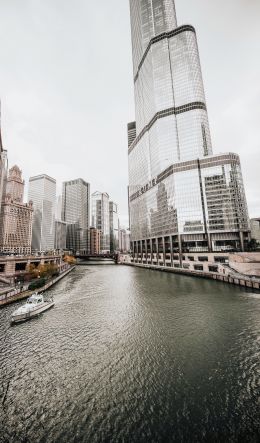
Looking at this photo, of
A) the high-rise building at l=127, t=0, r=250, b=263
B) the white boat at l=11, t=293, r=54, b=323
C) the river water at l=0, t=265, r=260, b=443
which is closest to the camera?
the river water at l=0, t=265, r=260, b=443

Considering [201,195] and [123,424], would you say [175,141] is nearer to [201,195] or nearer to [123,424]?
[201,195]

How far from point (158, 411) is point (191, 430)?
270 centimetres

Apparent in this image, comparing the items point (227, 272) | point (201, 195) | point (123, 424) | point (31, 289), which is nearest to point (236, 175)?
point (201, 195)

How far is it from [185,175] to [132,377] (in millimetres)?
128804

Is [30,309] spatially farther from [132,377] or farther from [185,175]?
[185,175]

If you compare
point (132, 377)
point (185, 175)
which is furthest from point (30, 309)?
point (185, 175)

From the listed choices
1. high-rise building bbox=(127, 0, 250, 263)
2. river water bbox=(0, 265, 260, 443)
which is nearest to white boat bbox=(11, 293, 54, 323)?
river water bbox=(0, 265, 260, 443)

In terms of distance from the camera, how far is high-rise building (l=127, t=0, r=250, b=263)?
12044cm

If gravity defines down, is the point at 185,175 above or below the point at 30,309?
above

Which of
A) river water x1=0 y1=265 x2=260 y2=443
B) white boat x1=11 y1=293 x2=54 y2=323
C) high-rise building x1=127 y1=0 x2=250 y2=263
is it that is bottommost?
river water x1=0 y1=265 x2=260 y2=443

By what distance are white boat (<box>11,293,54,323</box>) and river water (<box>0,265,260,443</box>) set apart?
160 cm

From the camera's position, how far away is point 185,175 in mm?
133375

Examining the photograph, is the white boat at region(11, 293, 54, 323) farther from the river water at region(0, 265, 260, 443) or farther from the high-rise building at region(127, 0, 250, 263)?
the high-rise building at region(127, 0, 250, 263)

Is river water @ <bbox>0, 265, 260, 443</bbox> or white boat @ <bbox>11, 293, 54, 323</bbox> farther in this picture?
white boat @ <bbox>11, 293, 54, 323</bbox>
